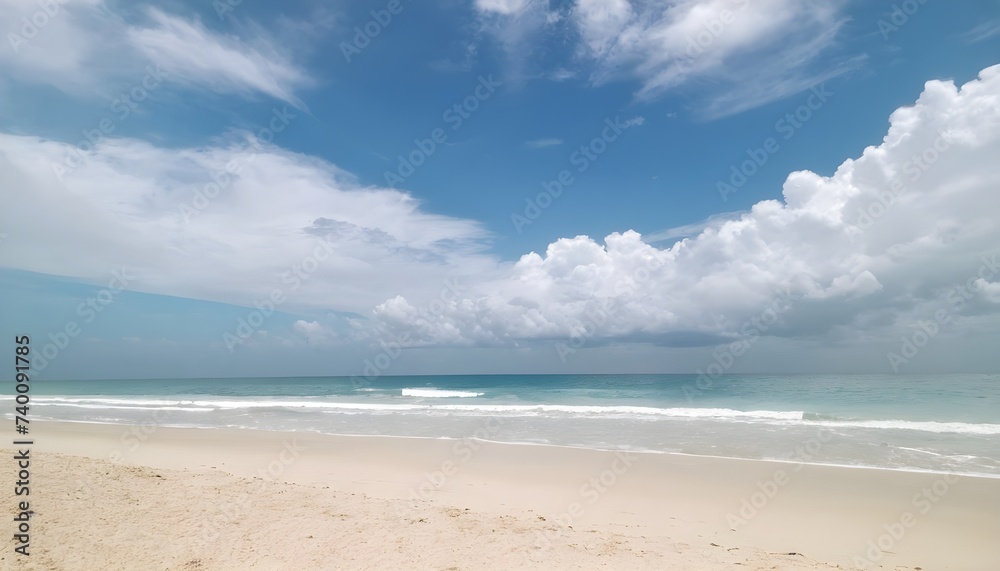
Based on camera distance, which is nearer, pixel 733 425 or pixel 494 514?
pixel 494 514

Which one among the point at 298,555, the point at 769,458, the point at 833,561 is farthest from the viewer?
the point at 769,458

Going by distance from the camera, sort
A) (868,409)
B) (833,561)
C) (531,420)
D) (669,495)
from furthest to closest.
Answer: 1. (868,409)
2. (531,420)
3. (669,495)
4. (833,561)

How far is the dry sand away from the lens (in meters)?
5.28

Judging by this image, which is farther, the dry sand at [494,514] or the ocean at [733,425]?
the ocean at [733,425]

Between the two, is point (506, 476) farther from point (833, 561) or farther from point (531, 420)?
point (531, 420)

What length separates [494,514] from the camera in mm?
7195

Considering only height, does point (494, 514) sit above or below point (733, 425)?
above

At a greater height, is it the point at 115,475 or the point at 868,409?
the point at 115,475

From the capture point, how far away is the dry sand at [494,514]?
208 inches

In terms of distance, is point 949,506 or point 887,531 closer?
point 887,531

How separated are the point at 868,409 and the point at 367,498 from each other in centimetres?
2613

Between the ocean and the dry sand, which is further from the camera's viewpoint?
the ocean

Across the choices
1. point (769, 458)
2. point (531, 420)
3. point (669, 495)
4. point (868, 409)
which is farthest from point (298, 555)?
point (868, 409)

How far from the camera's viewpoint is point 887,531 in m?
7.25
